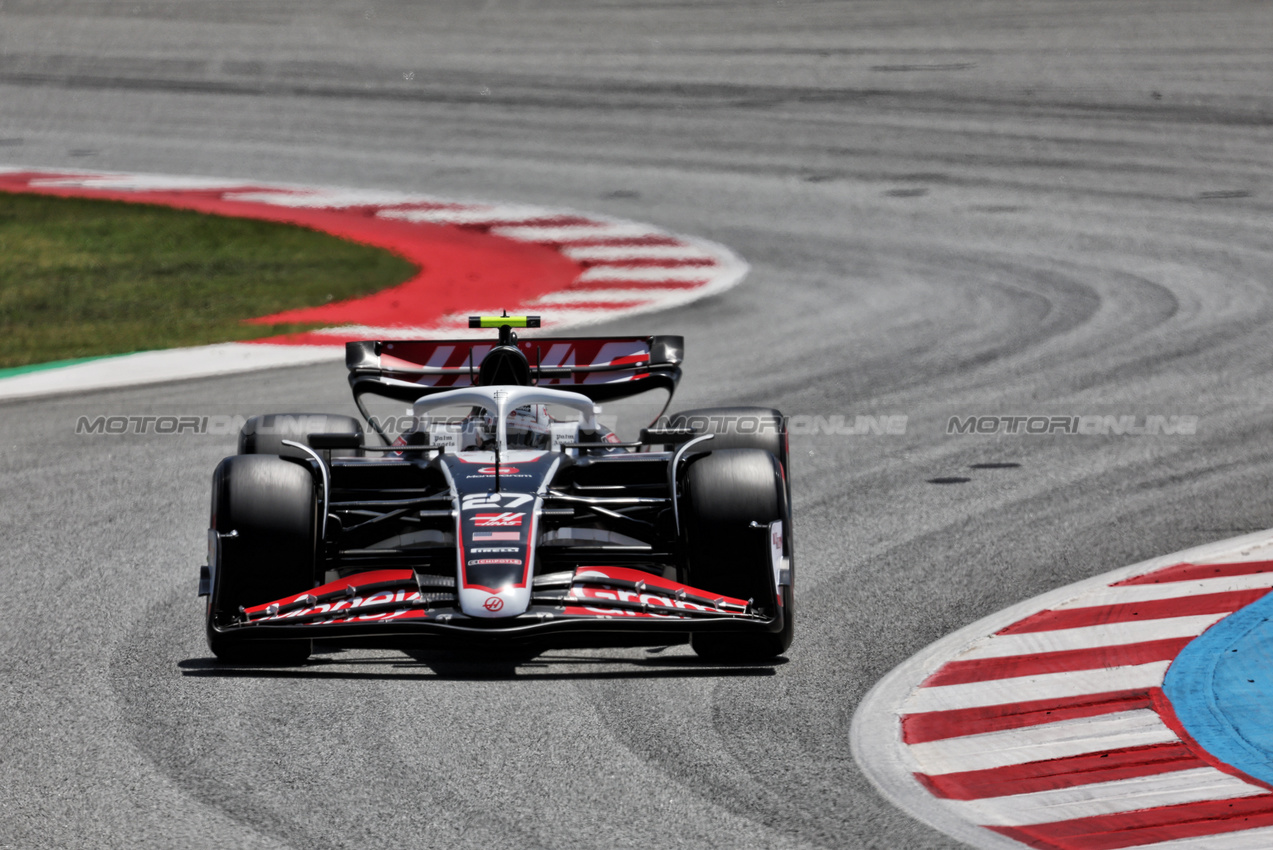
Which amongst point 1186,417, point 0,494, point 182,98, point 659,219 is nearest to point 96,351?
point 0,494

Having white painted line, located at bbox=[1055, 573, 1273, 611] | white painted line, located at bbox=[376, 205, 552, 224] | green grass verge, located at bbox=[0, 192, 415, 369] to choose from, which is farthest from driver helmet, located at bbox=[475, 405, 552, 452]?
white painted line, located at bbox=[376, 205, 552, 224]

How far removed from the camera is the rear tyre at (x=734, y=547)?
7082 mm

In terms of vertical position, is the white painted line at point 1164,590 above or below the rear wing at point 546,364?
below

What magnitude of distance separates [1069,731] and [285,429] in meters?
4.04

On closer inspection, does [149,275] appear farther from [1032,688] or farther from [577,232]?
[1032,688]

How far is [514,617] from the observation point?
6.62 meters

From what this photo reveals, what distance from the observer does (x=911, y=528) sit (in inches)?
364

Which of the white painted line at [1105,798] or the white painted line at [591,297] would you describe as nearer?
the white painted line at [1105,798]

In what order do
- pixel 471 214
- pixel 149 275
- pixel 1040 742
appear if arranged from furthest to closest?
1. pixel 471 214
2. pixel 149 275
3. pixel 1040 742

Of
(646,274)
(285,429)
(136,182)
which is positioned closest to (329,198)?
(136,182)

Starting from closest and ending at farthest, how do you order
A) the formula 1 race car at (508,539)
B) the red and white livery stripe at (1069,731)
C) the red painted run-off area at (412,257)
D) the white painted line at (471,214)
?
the red and white livery stripe at (1069,731)
the formula 1 race car at (508,539)
the red painted run-off area at (412,257)
the white painted line at (471,214)

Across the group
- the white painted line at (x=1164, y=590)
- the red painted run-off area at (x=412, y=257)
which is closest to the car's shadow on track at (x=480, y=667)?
the white painted line at (x=1164, y=590)

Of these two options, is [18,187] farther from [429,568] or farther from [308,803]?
[308,803]

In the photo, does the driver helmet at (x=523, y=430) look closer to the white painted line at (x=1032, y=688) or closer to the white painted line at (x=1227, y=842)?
the white painted line at (x=1032, y=688)
